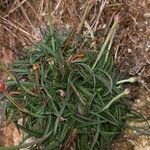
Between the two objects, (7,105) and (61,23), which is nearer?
(7,105)

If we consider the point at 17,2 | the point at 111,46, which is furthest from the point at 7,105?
the point at 17,2

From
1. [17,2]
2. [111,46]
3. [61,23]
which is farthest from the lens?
A: [17,2]

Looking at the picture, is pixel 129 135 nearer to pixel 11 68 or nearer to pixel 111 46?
pixel 111 46
